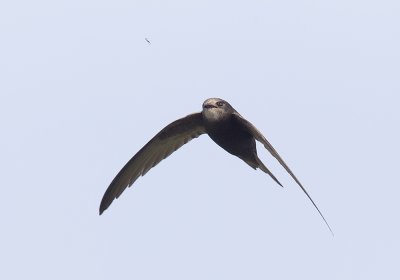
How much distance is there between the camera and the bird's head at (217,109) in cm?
1164

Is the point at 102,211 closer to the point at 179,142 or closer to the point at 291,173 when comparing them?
the point at 179,142

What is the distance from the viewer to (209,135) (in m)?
12.1

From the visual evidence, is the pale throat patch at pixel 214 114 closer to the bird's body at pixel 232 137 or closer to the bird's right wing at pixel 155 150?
the bird's body at pixel 232 137

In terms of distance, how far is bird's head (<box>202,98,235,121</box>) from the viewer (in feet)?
38.2

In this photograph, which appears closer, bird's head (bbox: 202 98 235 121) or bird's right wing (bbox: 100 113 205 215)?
bird's head (bbox: 202 98 235 121)

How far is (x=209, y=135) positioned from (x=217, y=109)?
1.64 ft

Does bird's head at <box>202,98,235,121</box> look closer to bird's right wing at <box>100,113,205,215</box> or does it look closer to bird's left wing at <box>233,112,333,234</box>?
bird's left wing at <box>233,112,333,234</box>

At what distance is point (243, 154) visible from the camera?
1207 cm

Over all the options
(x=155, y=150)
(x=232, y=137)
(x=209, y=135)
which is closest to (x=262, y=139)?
(x=232, y=137)

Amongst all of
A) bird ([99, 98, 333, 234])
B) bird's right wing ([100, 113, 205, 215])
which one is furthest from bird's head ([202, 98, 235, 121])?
bird's right wing ([100, 113, 205, 215])

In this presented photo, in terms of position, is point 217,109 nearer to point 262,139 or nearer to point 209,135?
point 209,135

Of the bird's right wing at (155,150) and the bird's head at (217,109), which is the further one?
the bird's right wing at (155,150)

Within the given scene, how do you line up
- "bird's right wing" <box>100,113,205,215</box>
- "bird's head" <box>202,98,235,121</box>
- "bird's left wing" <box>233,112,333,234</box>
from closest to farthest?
"bird's left wing" <box>233,112,333,234</box> → "bird's head" <box>202,98,235,121</box> → "bird's right wing" <box>100,113,205,215</box>

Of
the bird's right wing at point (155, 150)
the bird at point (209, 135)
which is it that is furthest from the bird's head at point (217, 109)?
the bird's right wing at point (155, 150)
